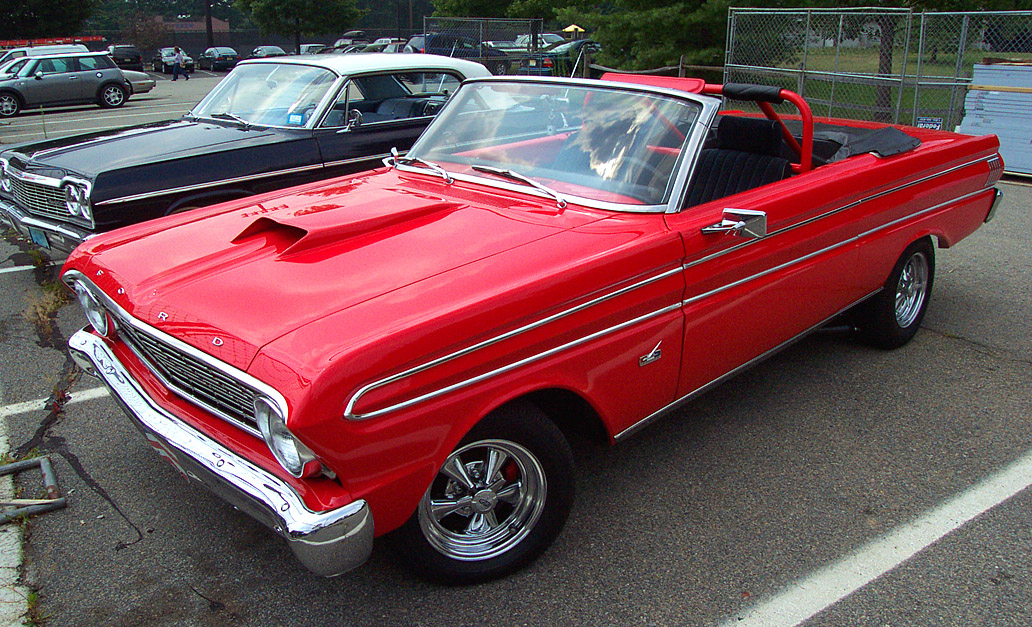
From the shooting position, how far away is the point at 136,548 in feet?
9.59

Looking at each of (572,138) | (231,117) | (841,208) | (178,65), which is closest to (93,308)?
(572,138)

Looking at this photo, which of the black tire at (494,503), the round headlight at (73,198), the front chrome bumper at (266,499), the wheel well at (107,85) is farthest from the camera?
the wheel well at (107,85)

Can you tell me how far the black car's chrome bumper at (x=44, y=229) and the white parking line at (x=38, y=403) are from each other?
138 cm

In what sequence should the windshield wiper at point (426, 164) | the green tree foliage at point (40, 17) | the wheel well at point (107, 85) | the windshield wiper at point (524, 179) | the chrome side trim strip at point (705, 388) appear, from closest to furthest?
the chrome side trim strip at point (705, 388) < the windshield wiper at point (524, 179) < the windshield wiper at point (426, 164) < the wheel well at point (107, 85) < the green tree foliage at point (40, 17)

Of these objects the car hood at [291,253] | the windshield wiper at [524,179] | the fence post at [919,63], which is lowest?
the car hood at [291,253]

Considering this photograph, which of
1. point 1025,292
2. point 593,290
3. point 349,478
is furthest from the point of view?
point 1025,292

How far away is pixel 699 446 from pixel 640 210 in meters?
1.21

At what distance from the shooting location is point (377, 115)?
659cm

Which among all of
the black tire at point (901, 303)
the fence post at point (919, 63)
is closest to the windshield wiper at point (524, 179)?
the black tire at point (901, 303)

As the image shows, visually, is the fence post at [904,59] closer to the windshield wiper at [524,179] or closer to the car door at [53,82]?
the windshield wiper at [524,179]

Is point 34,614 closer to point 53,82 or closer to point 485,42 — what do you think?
point 485,42

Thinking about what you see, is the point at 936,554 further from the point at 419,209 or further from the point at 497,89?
the point at 497,89

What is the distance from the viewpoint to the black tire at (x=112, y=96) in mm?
19797

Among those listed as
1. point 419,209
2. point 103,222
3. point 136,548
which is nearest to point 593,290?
point 419,209
